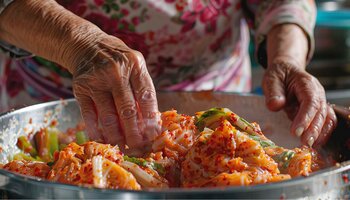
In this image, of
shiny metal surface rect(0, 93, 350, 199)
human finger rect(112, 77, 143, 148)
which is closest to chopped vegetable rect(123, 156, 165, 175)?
human finger rect(112, 77, 143, 148)

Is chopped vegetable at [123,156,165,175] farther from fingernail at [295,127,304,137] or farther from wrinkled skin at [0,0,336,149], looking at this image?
fingernail at [295,127,304,137]

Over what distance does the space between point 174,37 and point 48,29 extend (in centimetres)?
60

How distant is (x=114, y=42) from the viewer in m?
1.51

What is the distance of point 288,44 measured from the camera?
2.05 m

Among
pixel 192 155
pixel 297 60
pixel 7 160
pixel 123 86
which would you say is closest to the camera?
pixel 192 155

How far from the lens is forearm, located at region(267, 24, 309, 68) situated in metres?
2.00

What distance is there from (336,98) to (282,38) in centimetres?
147

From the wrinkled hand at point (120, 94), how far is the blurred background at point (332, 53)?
91.1 inches

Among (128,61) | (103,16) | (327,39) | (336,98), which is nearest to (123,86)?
(128,61)

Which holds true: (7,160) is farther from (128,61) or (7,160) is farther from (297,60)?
(297,60)

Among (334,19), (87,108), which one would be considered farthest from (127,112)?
(334,19)

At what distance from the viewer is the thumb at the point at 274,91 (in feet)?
5.77

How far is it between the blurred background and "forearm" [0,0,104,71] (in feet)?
7.11

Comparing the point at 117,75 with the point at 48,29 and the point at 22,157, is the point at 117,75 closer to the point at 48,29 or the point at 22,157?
the point at 48,29
